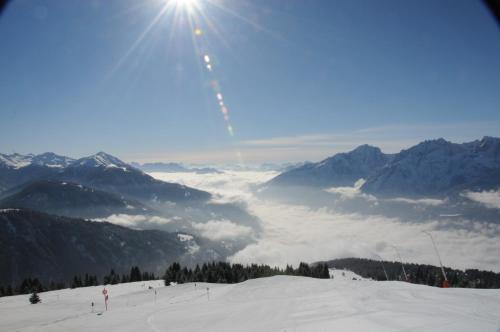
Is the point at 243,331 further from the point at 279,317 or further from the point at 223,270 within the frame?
the point at 223,270

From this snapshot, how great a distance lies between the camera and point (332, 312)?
62.3 feet

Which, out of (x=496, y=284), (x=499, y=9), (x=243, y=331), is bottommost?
(x=496, y=284)

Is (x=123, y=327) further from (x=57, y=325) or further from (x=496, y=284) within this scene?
(x=496, y=284)

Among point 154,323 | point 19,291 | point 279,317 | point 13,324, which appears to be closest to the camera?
point 279,317

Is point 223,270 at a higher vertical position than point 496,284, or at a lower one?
higher

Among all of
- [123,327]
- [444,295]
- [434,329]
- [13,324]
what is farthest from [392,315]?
[13,324]

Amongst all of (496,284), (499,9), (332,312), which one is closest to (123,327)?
(332,312)

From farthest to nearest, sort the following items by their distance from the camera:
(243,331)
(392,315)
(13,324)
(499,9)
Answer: (13,324) → (243,331) → (392,315) → (499,9)

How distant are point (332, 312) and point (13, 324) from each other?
28.9 metres

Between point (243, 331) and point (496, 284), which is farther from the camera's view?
point (496, 284)

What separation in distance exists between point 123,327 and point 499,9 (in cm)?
2459

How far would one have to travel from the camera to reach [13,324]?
103 feet

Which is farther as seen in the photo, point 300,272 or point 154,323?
point 300,272

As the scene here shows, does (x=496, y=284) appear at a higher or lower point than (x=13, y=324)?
lower
